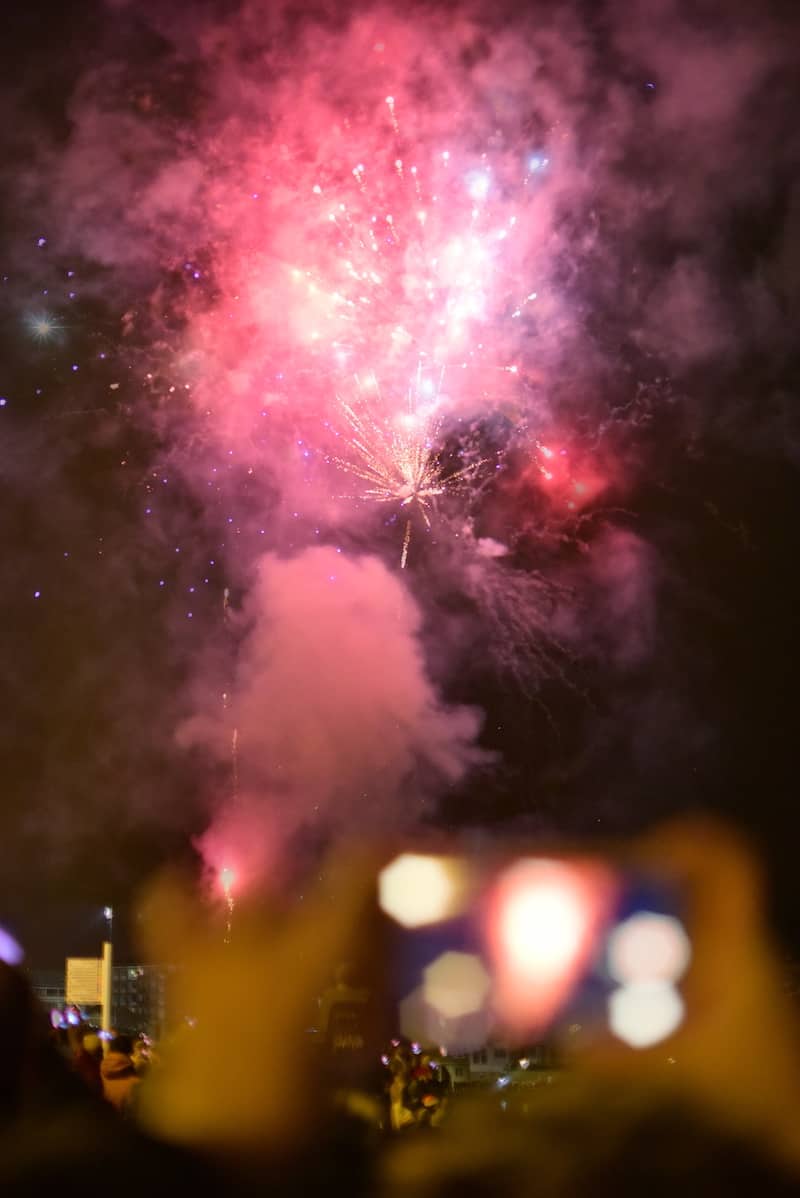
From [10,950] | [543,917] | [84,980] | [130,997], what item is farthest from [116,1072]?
[543,917]

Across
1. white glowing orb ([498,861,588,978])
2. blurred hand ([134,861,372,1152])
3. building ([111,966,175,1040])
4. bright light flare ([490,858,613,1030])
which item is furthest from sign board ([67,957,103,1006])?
white glowing orb ([498,861,588,978])

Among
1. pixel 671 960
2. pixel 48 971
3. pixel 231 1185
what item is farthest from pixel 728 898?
pixel 231 1185

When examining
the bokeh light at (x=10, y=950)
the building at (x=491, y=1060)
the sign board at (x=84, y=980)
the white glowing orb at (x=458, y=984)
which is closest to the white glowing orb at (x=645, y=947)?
the building at (x=491, y=1060)

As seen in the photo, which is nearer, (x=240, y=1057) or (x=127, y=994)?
(x=240, y=1057)

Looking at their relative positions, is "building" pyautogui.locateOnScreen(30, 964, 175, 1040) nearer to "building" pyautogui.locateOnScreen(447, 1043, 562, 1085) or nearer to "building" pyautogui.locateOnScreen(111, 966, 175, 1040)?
"building" pyautogui.locateOnScreen(111, 966, 175, 1040)

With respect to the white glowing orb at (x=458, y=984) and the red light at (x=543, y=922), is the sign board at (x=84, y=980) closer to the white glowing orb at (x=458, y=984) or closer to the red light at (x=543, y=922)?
the red light at (x=543, y=922)

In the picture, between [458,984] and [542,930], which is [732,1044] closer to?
[542,930]
